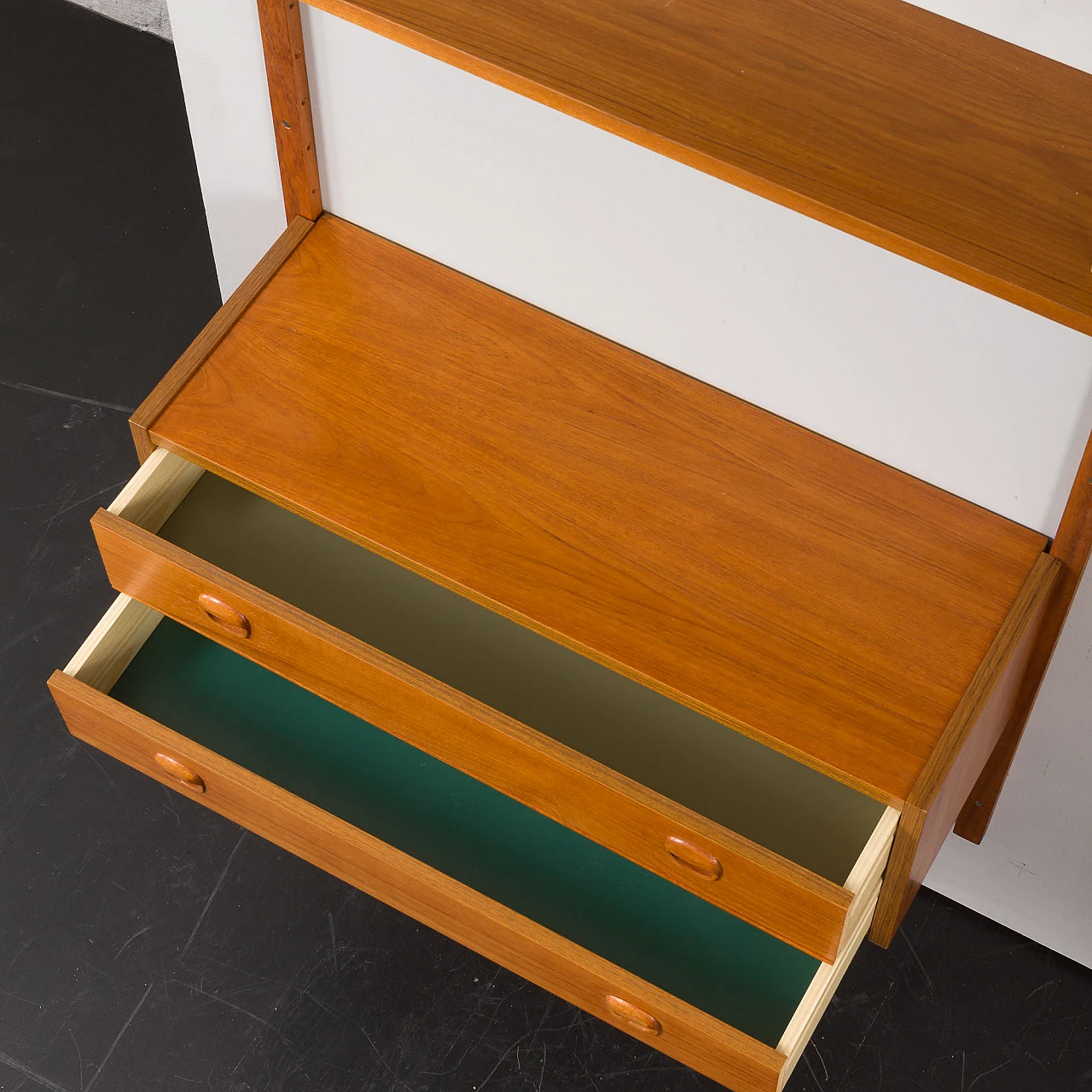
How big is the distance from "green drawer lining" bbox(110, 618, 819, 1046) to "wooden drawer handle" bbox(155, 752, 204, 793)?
0.08 m

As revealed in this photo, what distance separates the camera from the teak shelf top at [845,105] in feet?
3.71

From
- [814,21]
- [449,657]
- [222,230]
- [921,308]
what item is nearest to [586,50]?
[814,21]

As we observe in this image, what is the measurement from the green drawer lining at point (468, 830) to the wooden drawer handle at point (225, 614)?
0.21 meters

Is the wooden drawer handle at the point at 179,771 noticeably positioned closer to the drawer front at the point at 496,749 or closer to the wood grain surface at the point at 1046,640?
the drawer front at the point at 496,749

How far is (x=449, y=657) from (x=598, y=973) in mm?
362

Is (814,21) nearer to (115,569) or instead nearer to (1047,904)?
(115,569)

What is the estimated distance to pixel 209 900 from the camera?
2.00 metres

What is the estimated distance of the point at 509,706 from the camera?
1.60 meters

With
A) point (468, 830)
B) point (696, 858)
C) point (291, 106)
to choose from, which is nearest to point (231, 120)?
point (291, 106)

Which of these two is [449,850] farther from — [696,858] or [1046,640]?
[1046,640]

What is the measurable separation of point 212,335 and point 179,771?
1.44 feet

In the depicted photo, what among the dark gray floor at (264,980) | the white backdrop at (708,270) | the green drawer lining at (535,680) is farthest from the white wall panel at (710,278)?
the dark gray floor at (264,980)

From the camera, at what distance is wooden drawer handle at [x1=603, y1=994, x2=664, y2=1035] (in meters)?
1.45

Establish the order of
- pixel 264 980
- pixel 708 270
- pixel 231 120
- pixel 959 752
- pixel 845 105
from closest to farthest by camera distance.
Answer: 1. pixel 845 105
2. pixel 959 752
3. pixel 708 270
4. pixel 231 120
5. pixel 264 980
